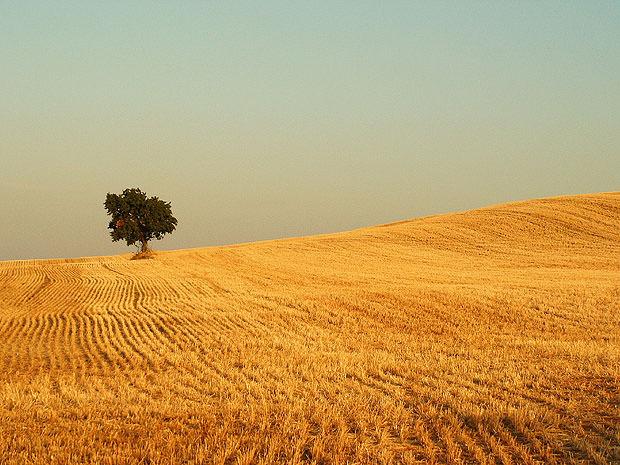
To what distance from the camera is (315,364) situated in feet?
46.6

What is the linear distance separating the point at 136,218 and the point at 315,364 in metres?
57.0

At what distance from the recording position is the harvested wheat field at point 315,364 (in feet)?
24.0

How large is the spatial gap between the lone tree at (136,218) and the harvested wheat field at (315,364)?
71.5 feet

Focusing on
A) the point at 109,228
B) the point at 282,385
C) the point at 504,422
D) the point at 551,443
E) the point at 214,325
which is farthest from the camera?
the point at 109,228

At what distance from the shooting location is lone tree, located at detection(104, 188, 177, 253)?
218 feet

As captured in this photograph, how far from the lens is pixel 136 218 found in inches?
2653

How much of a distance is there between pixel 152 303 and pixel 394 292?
12.0m

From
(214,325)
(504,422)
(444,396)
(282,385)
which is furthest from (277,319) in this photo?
(504,422)

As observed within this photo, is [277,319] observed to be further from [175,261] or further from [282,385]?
[175,261]

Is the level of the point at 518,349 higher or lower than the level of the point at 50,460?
lower

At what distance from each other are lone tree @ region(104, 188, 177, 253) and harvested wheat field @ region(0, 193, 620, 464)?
71.5 feet

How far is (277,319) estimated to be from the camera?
75.7 feet

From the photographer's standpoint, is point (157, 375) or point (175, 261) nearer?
point (157, 375)

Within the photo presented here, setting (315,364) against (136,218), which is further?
(136,218)
